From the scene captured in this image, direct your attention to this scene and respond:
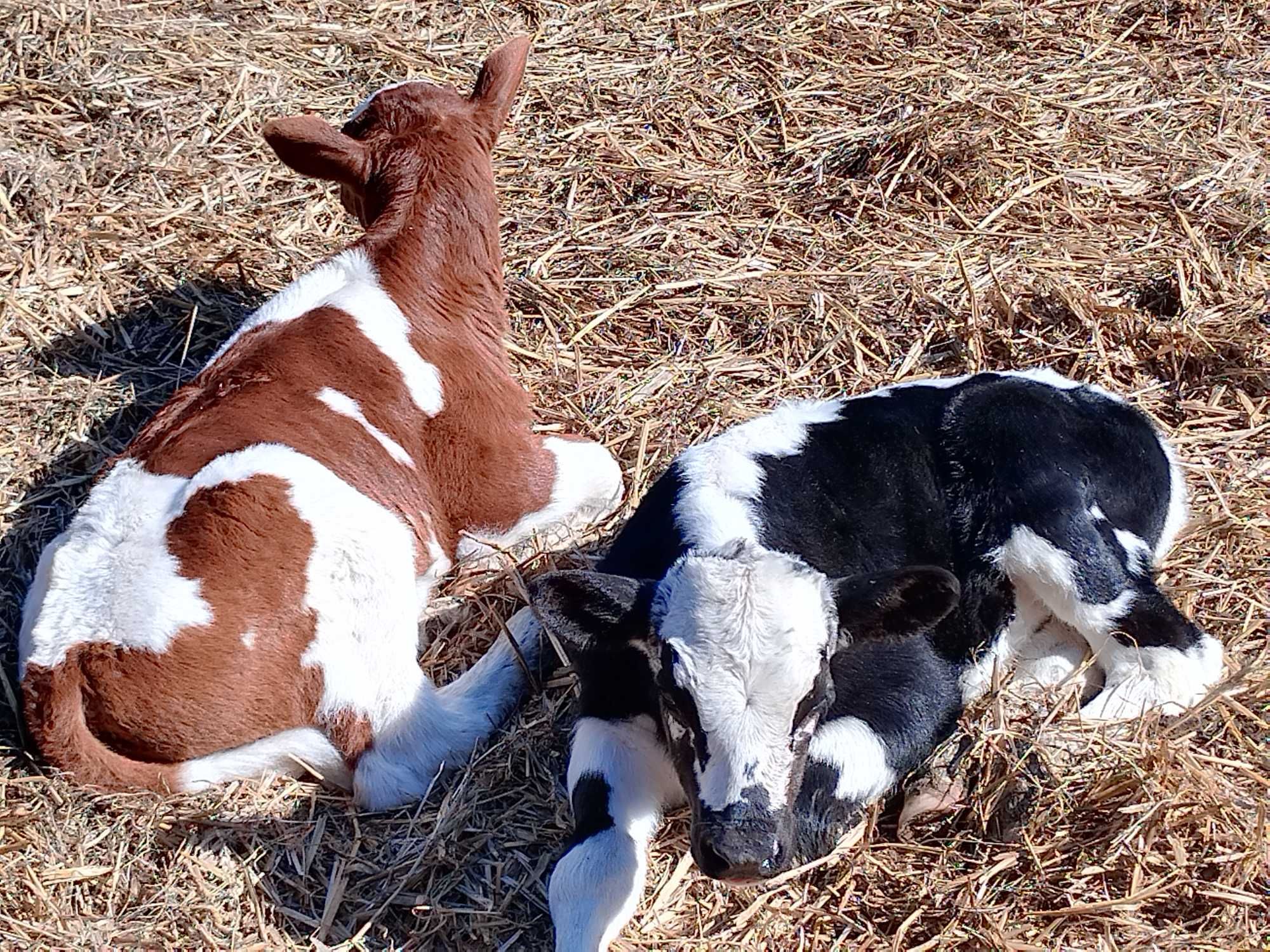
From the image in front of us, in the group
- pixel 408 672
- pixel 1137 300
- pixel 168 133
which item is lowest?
pixel 1137 300

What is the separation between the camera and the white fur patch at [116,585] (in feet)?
13.0

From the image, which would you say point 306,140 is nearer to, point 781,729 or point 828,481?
point 828,481

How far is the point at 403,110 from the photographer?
539cm

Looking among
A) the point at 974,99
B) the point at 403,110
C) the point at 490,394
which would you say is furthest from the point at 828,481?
the point at 974,99

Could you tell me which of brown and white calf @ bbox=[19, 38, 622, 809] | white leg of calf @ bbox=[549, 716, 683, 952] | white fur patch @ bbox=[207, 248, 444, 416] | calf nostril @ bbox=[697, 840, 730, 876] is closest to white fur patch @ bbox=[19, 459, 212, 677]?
brown and white calf @ bbox=[19, 38, 622, 809]

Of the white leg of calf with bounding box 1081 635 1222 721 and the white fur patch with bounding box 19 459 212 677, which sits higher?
the white fur patch with bounding box 19 459 212 677

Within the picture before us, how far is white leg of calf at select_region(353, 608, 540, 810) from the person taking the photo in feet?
13.8

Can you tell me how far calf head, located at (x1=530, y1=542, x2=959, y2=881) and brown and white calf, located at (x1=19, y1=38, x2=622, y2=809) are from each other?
2.86 ft

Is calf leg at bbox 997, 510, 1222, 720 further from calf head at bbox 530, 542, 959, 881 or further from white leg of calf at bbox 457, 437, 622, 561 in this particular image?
white leg of calf at bbox 457, 437, 622, 561

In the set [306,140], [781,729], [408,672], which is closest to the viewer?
[781,729]

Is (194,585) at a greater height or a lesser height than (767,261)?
greater

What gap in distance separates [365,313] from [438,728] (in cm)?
160

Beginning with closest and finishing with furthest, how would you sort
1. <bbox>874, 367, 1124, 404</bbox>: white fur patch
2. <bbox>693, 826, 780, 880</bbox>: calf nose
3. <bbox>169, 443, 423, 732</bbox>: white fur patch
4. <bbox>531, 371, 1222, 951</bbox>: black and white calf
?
1. <bbox>693, 826, 780, 880</bbox>: calf nose
2. <bbox>531, 371, 1222, 951</bbox>: black and white calf
3. <bbox>169, 443, 423, 732</bbox>: white fur patch
4. <bbox>874, 367, 1124, 404</bbox>: white fur patch

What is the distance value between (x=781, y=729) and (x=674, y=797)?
0.75 metres
